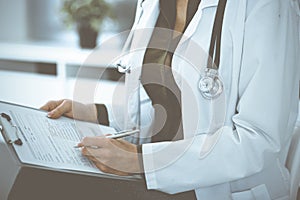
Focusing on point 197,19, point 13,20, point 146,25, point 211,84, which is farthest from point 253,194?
point 13,20

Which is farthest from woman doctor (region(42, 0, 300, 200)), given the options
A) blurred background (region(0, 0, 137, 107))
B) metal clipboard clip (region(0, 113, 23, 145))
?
blurred background (region(0, 0, 137, 107))

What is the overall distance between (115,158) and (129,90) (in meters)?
→ 0.30

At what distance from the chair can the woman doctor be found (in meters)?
0.03

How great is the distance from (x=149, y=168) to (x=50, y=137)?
209 millimetres

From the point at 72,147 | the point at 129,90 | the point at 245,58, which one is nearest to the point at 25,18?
the point at 129,90

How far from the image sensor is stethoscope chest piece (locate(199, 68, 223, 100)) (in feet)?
2.56

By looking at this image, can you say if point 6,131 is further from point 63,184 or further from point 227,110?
point 227,110

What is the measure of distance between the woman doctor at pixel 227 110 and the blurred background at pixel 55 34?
124 centimetres

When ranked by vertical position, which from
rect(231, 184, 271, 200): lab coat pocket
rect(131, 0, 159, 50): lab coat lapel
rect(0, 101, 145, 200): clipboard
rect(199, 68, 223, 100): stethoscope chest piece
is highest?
rect(131, 0, 159, 50): lab coat lapel

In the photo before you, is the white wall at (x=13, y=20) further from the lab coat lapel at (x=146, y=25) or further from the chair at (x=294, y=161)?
the chair at (x=294, y=161)

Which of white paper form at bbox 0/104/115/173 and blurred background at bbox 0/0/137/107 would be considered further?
blurred background at bbox 0/0/137/107

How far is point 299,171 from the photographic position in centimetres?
90

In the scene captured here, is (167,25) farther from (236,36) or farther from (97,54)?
(97,54)

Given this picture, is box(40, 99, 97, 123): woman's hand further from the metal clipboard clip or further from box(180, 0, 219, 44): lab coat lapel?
box(180, 0, 219, 44): lab coat lapel
